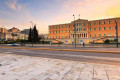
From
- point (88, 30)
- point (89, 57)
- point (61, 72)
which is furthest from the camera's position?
point (88, 30)

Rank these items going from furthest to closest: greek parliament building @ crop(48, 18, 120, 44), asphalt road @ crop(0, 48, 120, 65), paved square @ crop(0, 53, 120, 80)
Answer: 1. greek parliament building @ crop(48, 18, 120, 44)
2. asphalt road @ crop(0, 48, 120, 65)
3. paved square @ crop(0, 53, 120, 80)

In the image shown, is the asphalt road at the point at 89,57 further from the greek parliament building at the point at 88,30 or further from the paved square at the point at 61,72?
the greek parliament building at the point at 88,30

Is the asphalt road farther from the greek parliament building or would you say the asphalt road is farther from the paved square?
the greek parliament building

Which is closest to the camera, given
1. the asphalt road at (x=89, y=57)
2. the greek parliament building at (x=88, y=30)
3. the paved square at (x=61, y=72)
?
the paved square at (x=61, y=72)

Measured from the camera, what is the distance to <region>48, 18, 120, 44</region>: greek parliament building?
48594mm

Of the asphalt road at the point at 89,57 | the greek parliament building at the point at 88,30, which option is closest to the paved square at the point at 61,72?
the asphalt road at the point at 89,57

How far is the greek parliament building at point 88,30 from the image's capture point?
1913 inches

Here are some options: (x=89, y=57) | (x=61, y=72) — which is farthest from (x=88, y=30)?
(x=61, y=72)

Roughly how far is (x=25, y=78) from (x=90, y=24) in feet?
193

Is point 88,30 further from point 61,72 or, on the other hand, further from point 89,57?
point 61,72

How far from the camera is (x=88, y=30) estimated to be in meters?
55.6

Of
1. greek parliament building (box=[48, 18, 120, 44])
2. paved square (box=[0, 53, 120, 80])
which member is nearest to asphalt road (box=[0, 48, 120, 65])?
paved square (box=[0, 53, 120, 80])

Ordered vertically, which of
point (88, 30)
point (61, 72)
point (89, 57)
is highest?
point (88, 30)

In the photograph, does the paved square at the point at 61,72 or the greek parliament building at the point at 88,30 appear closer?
the paved square at the point at 61,72
